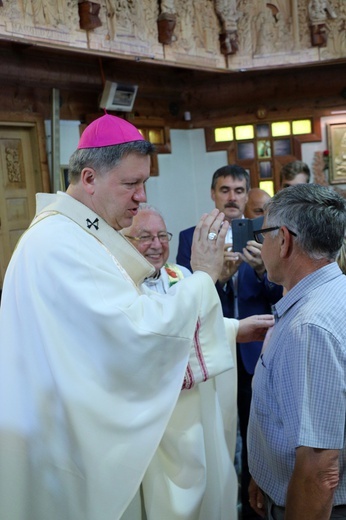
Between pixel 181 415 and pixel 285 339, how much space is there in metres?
0.69

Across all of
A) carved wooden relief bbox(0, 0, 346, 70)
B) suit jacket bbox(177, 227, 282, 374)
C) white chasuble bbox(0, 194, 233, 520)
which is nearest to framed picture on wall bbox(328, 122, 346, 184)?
carved wooden relief bbox(0, 0, 346, 70)

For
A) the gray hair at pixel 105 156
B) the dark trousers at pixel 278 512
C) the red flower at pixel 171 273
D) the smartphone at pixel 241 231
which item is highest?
the gray hair at pixel 105 156

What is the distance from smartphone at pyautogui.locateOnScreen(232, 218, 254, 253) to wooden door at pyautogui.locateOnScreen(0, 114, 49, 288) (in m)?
3.49

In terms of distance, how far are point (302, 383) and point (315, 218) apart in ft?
1.55

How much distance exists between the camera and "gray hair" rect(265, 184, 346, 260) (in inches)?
68.8

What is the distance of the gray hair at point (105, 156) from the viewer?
7.31ft

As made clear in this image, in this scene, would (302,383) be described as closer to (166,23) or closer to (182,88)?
(166,23)

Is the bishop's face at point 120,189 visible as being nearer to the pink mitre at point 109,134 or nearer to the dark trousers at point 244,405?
the pink mitre at point 109,134

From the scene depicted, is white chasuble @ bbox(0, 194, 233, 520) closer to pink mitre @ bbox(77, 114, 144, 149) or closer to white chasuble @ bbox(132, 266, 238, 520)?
white chasuble @ bbox(132, 266, 238, 520)

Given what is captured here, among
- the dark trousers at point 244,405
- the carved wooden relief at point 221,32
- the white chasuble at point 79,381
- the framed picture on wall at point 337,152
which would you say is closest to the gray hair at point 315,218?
the white chasuble at point 79,381

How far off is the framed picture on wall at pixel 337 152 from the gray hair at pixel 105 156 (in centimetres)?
575

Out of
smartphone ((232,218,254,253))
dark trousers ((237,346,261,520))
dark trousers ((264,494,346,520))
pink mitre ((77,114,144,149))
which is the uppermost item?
pink mitre ((77,114,144,149))

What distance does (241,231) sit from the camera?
283 cm

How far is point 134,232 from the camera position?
10.6 ft
